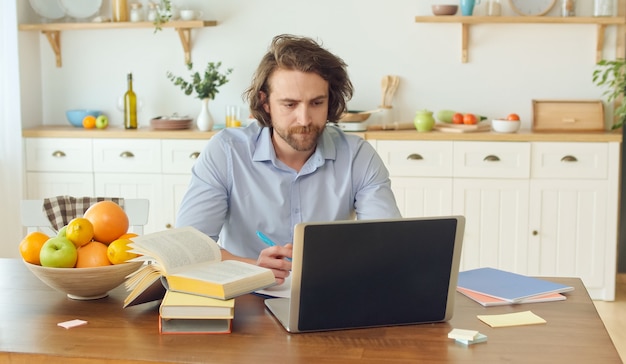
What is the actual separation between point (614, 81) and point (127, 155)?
101 inches

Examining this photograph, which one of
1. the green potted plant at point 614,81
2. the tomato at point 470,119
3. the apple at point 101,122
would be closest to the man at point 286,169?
the tomato at point 470,119

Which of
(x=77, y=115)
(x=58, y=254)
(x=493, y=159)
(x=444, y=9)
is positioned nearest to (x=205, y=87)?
(x=77, y=115)

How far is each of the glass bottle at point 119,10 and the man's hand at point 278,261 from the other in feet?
10.5

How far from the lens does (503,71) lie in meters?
4.78

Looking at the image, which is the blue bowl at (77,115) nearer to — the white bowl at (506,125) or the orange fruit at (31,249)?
the white bowl at (506,125)

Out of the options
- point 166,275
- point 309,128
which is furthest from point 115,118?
point 166,275

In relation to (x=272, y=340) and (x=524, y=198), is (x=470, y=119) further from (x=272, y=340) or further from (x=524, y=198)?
(x=272, y=340)

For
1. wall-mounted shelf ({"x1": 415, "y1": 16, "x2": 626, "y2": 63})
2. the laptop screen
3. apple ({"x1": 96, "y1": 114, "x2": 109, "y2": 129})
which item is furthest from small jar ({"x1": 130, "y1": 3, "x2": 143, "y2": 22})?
the laptop screen

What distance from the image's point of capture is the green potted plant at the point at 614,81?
4.39m

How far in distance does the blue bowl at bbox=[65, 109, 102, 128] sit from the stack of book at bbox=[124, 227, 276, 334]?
3096mm

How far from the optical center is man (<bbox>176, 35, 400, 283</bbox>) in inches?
98.3

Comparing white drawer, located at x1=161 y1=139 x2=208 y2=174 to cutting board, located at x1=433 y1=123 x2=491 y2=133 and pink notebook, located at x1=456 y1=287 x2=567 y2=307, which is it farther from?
pink notebook, located at x1=456 y1=287 x2=567 y2=307

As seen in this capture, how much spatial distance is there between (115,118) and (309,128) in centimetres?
290

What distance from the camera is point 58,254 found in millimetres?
1912
